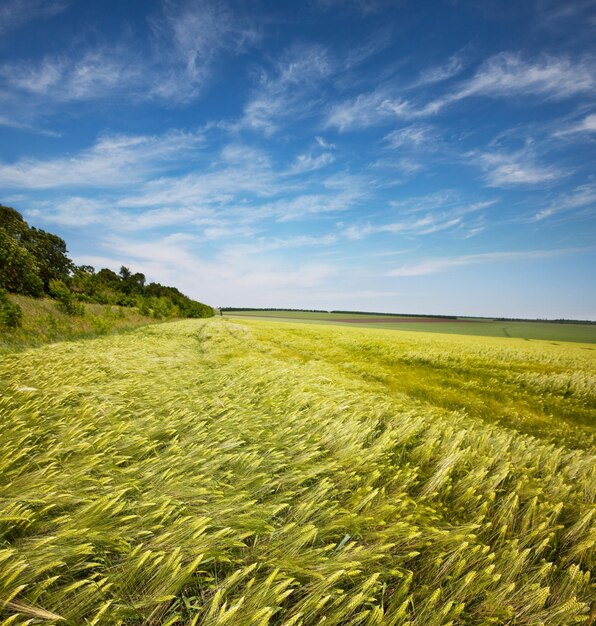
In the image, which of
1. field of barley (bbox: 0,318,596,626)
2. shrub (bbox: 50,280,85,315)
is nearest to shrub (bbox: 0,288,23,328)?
shrub (bbox: 50,280,85,315)

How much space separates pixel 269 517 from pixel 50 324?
21.6 m

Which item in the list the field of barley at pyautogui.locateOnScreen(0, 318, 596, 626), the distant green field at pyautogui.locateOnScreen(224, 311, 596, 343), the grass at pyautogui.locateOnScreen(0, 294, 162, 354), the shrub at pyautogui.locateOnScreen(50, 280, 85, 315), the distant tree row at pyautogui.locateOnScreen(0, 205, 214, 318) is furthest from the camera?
the distant green field at pyautogui.locateOnScreen(224, 311, 596, 343)

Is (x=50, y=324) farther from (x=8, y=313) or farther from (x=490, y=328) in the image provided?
(x=490, y=328)

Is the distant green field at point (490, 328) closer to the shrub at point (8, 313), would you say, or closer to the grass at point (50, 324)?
the grass at point (50, 324)

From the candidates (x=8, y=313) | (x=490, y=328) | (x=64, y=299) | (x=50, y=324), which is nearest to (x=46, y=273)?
(x=64, y=299)

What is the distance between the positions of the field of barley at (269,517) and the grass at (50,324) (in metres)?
11.7

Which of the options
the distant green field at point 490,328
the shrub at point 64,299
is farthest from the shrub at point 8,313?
the distant green field at point 490,328

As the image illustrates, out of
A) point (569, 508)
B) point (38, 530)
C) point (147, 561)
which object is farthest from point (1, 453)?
point (569, 508)

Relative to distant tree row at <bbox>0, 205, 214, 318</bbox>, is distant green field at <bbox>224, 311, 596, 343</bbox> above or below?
below

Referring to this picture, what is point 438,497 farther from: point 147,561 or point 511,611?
point 147,561

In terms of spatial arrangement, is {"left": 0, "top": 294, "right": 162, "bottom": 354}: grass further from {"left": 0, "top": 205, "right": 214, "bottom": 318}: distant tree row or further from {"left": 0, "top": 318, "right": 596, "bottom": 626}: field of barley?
{"left": 0, "top": 318, "right": 596, "bottom": 626}: field of barley

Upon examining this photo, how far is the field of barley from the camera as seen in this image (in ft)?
5.19

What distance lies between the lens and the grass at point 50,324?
543 inches

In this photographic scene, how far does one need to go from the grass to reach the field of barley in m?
11.7
